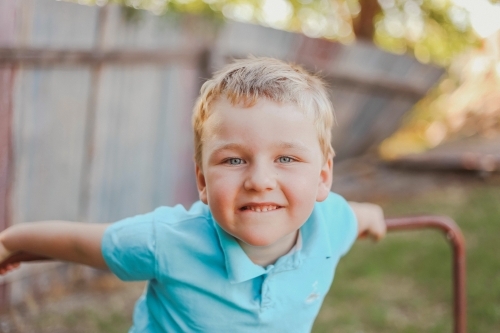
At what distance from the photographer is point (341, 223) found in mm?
1589

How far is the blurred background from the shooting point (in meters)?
3.08

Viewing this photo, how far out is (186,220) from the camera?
1.35 m

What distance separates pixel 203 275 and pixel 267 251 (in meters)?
0.17

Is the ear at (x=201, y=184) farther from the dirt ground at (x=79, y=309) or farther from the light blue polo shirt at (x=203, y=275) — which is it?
the dirt ground at (x=79, y=309)

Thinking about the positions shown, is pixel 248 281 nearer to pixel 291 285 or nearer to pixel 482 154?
pixel 291 285

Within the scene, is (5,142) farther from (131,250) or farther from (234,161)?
(234,161)

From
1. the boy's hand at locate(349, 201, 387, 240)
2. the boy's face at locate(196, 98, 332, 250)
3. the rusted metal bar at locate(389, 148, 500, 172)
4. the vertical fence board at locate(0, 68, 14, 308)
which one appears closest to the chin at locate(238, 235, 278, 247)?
the boy's face at locate(196, 98, 332, 250)

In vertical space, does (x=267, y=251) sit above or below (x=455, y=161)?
above

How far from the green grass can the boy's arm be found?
7.33 ft

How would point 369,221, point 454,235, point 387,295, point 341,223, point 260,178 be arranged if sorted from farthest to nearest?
point 387,295 < point 454,235 < point 369,221 < point 341,223 < point 260,178

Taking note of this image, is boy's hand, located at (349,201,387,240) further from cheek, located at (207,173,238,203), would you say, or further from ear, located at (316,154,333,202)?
cheek, located at (207,173,238,203)

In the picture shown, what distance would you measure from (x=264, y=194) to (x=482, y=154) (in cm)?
520

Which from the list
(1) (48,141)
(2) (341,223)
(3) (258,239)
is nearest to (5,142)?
(1) (48,141)

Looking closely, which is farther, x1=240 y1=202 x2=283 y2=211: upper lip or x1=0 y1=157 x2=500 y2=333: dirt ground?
x1=0 y1=157 x2=500 y2=333: dirt ground
